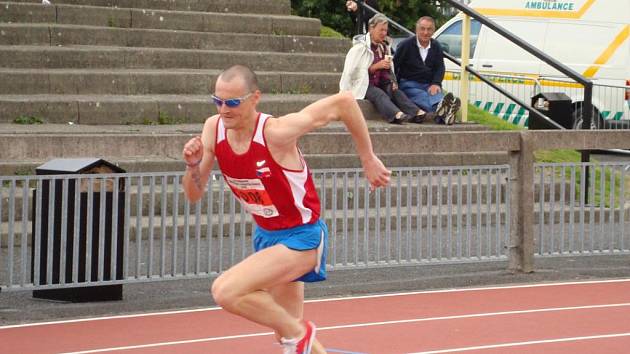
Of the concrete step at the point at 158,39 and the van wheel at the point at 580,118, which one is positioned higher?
the concrete step at the point at 158,39

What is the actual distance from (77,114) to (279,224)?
866cm

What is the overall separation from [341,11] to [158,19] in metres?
17.8

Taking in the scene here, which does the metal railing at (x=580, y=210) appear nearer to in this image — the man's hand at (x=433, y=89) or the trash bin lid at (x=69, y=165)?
the trash bin lid at (x=69, y=165)

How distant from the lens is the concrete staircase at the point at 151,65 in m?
15.0

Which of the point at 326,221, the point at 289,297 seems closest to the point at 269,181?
the point at 289,297

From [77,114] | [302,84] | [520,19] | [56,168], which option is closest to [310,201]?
[56,168]

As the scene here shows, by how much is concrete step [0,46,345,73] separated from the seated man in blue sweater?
198 cm

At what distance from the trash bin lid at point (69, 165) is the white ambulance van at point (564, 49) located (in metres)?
12.7

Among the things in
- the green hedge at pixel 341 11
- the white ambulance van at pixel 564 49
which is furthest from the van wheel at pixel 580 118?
the green hedge at pixel 341 11

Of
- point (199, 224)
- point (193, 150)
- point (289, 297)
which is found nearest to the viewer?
point (193, 150)

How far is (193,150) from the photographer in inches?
258

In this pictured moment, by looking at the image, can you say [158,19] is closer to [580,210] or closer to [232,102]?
[580,210]

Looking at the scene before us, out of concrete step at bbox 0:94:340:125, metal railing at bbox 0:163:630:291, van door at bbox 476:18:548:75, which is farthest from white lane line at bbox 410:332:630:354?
van door at bbox 476:18:548:75

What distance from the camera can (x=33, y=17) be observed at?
57.5 ft
